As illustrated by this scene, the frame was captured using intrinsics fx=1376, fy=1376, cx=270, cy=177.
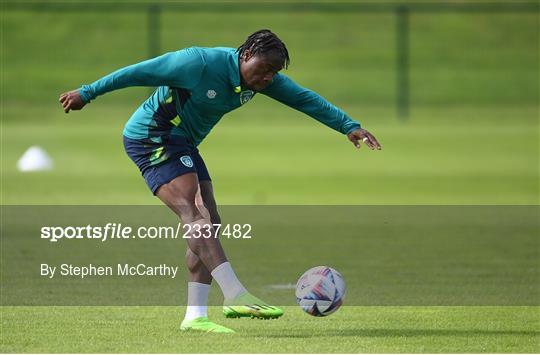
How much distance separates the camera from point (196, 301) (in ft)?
33.2

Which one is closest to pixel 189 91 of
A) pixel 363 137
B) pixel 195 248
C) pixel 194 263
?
pixel 195 248

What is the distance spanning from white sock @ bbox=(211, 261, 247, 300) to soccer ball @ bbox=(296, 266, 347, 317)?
2.09 feet

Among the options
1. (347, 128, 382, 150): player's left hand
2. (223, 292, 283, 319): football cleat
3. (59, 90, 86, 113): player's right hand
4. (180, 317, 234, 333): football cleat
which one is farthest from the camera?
(347, 128, 382, 150): player's left hand

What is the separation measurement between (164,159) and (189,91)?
53cm

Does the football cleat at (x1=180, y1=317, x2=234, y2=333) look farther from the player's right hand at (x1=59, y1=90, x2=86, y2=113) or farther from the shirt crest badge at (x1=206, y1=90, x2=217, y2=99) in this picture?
the player's right hand at (x1=59, y1=90, x2=86, y2=113)

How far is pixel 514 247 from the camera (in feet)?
50.4

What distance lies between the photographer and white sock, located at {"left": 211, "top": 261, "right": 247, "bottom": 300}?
9.42 metres

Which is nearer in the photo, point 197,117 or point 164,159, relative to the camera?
point 164,159

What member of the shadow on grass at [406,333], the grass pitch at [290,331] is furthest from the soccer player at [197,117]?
the shadow on grass at [406,333]

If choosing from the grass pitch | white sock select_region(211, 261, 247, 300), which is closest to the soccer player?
white sock select_region(211, 261, 247, 300)

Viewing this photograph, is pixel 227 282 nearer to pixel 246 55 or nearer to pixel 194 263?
pixel 194 263

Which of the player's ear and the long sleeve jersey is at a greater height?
the player's ear

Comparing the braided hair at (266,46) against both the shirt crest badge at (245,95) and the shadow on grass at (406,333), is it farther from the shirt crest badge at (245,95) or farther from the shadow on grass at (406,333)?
the shadow on grass at (406,333)

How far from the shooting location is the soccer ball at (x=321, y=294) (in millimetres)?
Result: 9914
